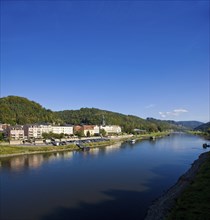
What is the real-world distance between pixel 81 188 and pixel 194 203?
10.2 m

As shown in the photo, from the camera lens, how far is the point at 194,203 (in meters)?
14.7

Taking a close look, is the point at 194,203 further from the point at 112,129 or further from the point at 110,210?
the point at 112,129

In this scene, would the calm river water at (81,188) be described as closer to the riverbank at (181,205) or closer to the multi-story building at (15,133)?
the riverbank at (181,205)

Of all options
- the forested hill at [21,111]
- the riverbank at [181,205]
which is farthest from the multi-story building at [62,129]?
the riverbank at [181,205]

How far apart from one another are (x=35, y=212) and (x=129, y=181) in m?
10.4

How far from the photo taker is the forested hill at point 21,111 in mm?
83988

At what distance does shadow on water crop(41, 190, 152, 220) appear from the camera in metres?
15.9

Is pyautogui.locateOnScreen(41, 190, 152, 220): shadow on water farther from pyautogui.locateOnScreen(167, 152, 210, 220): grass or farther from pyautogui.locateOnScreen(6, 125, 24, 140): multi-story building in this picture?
pyautogui.locateOnScreen(6, 125, 24, 140): multi-story building

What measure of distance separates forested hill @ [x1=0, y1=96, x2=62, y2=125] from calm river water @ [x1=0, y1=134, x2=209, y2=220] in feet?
168

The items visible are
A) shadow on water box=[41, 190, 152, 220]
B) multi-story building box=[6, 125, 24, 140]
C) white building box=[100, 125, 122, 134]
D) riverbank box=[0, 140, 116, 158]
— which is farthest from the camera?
white building box=[100, 125, 122, 134]

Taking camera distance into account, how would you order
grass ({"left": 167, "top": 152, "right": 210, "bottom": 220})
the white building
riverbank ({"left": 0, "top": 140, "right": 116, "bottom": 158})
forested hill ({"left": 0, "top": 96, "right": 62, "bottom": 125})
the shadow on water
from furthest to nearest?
the white building
forested hill ({"left": 0, "top": 96, "right": 62, "bottom": 125})
riverbank ({"left": 0, "top": 140, "right": 116, "bottom": 158})
the shadow on water
grass ({"left": 167, "top": 152, "right": 210, "bottom": 220})

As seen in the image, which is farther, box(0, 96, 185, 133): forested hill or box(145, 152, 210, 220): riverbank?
box(0, 96, 185, 133): forested hill

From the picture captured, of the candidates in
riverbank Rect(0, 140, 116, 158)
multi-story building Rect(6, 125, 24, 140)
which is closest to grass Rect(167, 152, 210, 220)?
riverbank Rect(0, 140, 116, 158)

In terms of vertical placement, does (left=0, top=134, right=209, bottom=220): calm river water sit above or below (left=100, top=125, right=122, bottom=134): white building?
below
